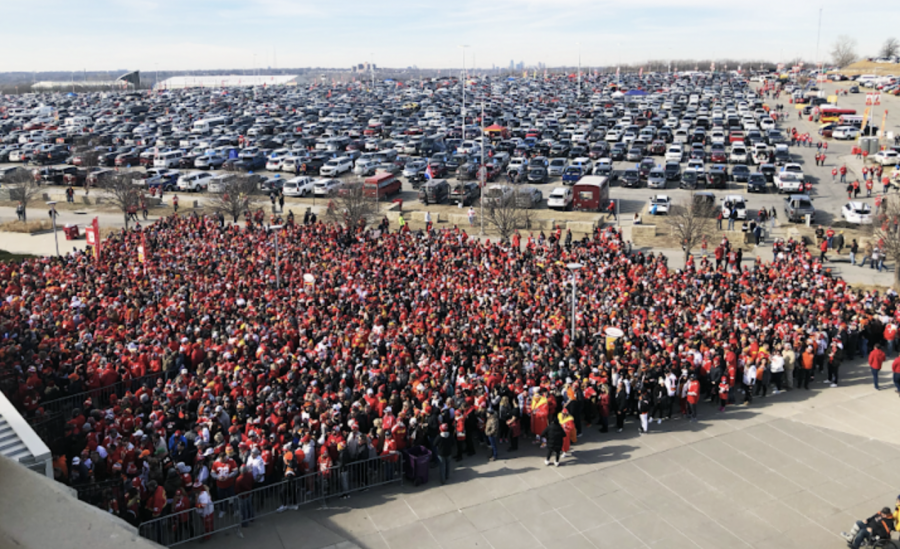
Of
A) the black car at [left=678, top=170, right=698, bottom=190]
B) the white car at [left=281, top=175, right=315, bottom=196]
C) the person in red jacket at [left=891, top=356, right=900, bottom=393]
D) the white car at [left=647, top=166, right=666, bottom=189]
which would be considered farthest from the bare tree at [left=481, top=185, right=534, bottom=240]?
the person in red jacket at [left=891, top=356, right=900, bottom=393]

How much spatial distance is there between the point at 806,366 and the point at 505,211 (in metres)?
17.6

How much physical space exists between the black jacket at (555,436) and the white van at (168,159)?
50845mm

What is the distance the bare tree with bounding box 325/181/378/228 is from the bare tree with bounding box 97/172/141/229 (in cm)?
1042

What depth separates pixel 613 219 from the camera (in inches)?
1508

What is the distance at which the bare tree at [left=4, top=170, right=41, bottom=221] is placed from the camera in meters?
40.1

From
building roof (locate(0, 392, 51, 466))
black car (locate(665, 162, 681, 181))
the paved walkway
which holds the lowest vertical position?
the paved walkway

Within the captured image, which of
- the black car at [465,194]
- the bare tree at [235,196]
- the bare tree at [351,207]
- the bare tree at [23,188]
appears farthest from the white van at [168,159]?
the black car at [465,194]

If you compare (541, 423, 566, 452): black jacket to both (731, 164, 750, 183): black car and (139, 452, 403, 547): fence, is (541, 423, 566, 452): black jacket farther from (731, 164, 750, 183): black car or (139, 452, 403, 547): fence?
(731, 164, 750, 183): black car

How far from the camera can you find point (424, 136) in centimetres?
7156

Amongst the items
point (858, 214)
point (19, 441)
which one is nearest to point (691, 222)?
point (858, 214)

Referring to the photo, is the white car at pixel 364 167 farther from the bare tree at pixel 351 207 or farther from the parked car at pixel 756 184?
the parked car at pixel 756 184

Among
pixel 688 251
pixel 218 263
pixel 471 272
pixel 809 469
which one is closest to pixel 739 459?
pixel 809 469

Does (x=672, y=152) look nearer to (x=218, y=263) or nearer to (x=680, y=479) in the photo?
(x=218, y=263)

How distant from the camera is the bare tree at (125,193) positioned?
124 feet
